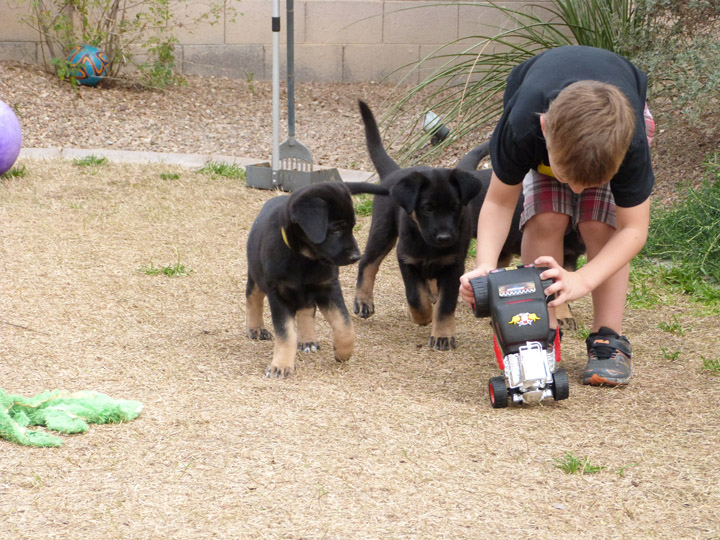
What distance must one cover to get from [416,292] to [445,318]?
24cm

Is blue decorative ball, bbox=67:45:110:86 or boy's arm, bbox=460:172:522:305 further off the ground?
blue decorative ball, bbox=67:45:110:86

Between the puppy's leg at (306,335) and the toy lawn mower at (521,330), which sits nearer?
the toy lawn mower at (521,330)

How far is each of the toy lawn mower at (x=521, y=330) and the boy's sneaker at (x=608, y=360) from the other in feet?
0.93

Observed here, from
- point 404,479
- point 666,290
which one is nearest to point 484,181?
point 666,290

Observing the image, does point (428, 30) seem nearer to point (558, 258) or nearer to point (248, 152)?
point (248, 152)

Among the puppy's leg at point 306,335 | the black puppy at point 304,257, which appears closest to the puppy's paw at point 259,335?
the puppy's leg at point 306,335

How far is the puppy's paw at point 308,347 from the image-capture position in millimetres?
3820

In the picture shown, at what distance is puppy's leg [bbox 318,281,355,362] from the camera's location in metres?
3.49

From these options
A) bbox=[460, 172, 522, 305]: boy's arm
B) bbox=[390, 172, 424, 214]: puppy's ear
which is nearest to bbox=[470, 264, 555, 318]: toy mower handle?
bbox=[460, 172, 522, 305]: boy's arm

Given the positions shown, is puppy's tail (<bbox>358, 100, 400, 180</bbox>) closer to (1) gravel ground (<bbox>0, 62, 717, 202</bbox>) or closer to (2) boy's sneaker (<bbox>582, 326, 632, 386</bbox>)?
(2) boy's sneaker (<bbox>582, 326, 632, 386</bbox>)

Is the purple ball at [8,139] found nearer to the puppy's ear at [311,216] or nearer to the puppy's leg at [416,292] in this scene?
the puppy's leg at [416,292]

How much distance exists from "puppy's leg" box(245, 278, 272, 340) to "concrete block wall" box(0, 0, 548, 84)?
6.07m

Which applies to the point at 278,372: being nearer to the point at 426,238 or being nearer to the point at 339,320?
the point at 339,320

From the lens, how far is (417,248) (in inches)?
154
